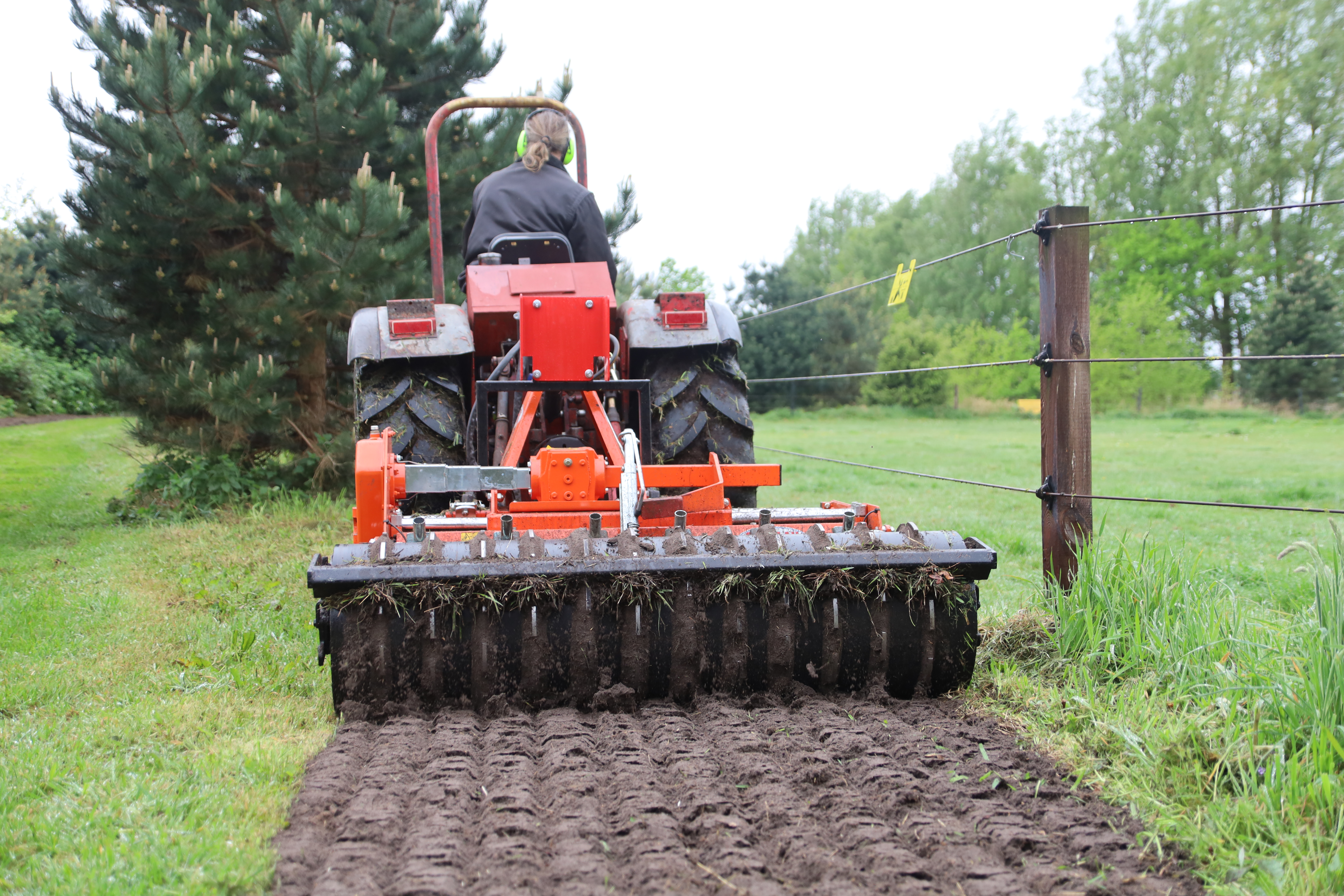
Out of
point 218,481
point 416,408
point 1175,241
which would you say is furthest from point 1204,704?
point 1175,241

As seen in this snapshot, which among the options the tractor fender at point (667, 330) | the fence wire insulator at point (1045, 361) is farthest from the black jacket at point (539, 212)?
the fence wire insulator at point (1045, 361)

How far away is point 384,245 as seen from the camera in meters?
8.04

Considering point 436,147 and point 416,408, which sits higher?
point 436,147

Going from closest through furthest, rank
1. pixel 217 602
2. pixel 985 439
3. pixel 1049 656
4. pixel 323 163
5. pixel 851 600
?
1. pixel 851 600
2. pixel 1049 656
3. pixel 217 602
4. pixel 323 163
5. pixel 985 439

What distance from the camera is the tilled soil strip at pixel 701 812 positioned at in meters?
2.15

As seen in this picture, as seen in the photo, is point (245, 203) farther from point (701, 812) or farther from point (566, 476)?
point (701, 812)

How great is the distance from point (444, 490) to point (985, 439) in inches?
733

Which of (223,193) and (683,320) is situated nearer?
(683,320)

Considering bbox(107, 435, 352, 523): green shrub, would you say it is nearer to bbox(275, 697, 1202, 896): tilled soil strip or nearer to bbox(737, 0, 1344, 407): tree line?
bbox(275, 697, 1202, 896): tilled soil strip

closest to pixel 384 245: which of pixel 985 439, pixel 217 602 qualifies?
pixel 217 602

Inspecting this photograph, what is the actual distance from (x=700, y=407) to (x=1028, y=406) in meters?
27.0

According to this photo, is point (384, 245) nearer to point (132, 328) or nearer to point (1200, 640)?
point (132, 328)

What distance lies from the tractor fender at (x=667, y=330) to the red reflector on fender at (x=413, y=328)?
0.93 m

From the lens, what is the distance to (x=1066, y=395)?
3768mm
